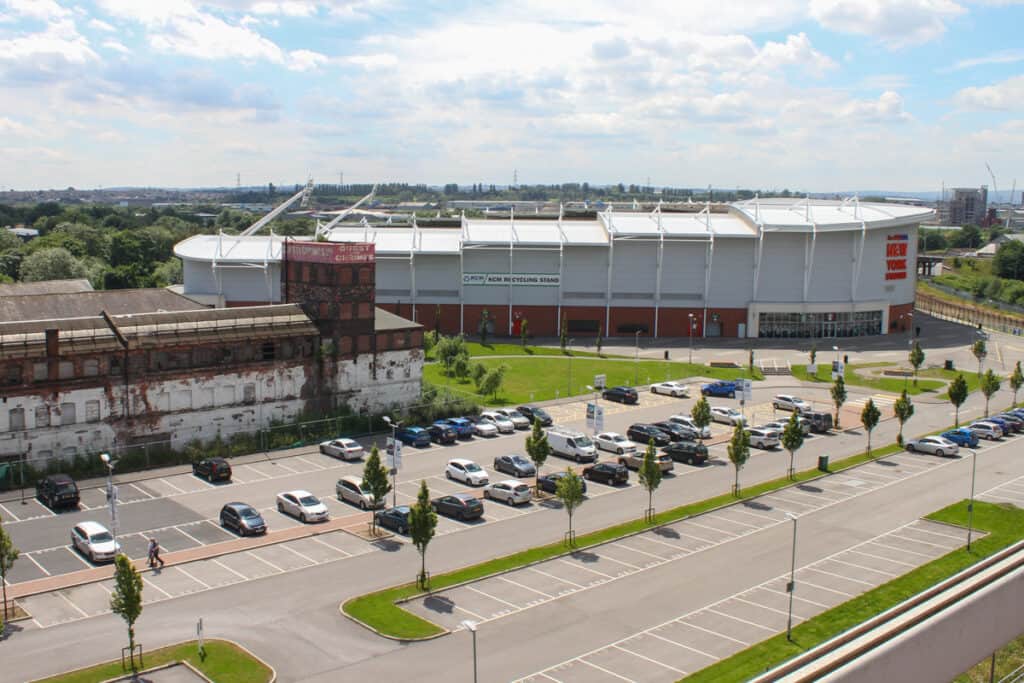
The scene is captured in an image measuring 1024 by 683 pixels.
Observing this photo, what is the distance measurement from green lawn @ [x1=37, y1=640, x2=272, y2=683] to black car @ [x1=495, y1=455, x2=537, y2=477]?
74.9 ft

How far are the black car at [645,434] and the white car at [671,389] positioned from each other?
14.2m

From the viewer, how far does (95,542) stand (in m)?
38.4

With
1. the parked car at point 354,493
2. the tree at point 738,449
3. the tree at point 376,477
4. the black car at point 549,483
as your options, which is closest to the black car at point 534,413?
the black car at point 549,483

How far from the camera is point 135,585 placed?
29.2 meters

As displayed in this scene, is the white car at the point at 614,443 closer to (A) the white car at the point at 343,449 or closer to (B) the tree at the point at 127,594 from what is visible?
(A) the white car at the point at 343,449

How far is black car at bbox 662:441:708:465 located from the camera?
5528 cm

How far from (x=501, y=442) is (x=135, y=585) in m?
32.0

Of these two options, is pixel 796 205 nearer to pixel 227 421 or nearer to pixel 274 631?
pixel 227 421

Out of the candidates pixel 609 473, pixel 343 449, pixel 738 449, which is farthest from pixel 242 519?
pixel 738 449

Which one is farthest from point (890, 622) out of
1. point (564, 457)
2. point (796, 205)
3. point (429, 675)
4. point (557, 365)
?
point (796, 205)

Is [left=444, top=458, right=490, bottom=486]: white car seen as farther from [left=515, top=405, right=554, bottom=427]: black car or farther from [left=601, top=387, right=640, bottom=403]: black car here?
[left=601, top=387, right=640, bottom=403]: black car

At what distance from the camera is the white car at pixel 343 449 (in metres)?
54.2

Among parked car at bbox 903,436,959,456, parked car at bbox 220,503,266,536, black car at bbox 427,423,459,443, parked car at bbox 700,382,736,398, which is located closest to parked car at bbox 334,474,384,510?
parked car at bbox 220,503,266,536

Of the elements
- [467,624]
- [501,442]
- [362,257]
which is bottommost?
[501,442]
